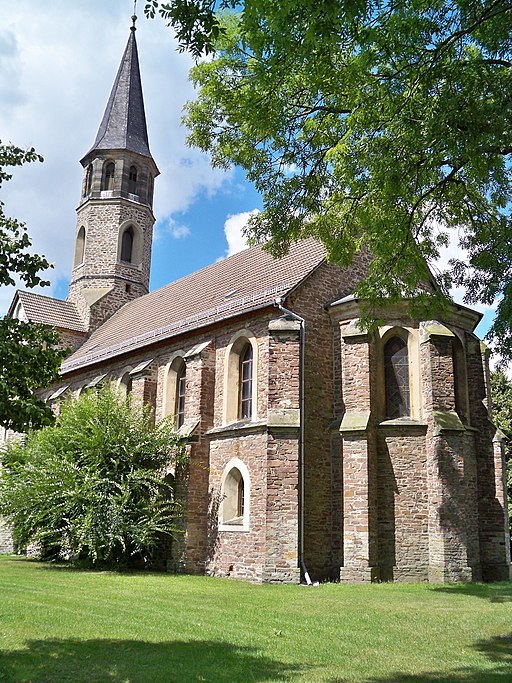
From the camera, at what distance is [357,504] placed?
16469 mm

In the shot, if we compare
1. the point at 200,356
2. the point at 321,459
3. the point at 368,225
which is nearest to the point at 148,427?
the point at 200,356

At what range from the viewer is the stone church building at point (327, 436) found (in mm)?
16391

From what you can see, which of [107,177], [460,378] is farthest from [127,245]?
[460,378]

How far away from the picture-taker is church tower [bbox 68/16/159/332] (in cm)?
3338

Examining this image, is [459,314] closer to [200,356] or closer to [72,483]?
[200,356]

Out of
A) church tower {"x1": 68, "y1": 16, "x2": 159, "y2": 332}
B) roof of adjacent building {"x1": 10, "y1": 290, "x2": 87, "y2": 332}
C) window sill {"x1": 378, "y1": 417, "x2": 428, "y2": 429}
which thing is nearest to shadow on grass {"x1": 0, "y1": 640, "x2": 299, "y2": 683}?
window sill {"x1": 378, "y1": 417, "x2": 428, "y2": 429}

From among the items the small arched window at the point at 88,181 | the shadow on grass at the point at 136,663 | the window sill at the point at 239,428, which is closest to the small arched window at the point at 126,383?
the window sill at the point at 239,428

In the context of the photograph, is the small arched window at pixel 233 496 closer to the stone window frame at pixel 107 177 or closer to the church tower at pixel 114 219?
the church tower at pixel 114 219

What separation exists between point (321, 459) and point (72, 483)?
6.71 metres

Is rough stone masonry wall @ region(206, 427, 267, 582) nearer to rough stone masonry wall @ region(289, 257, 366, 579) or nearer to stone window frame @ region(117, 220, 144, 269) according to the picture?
rough stone masonry wall @ region(289, 257, 366, 579)

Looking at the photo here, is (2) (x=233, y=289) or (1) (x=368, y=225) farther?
(2) (x=233, y=289)

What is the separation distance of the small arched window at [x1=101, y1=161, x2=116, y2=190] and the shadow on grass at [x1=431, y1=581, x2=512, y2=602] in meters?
26.2

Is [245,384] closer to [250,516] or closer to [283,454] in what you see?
[283,454]

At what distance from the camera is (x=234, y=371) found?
763 inches
